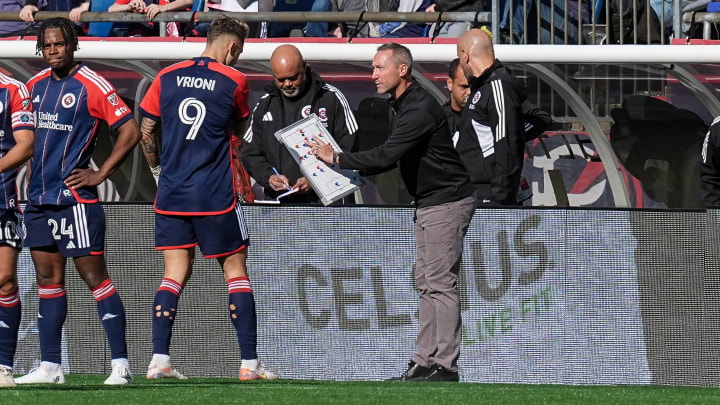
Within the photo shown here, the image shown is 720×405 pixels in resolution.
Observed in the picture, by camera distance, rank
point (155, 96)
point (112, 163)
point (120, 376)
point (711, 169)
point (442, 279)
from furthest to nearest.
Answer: point (711, 169) < point (442, 279) < point (155, 96) < point (112, 163) < point (120, 376)

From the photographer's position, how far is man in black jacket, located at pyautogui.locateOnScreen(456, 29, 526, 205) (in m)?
8.41

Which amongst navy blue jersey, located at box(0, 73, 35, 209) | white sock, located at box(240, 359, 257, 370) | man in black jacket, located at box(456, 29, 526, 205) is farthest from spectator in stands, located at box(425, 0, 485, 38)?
navy blue jersey, located at box(0, 73, 35, 209)

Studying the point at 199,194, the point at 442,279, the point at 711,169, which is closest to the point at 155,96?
the point at 199,194

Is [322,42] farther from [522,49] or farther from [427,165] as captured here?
[427,165]

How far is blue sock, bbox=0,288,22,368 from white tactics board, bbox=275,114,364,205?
1959mm

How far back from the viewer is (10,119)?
6.98 meters

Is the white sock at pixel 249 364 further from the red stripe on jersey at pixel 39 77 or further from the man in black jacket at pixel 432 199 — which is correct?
the red stripe on jersey at pixel 39 77

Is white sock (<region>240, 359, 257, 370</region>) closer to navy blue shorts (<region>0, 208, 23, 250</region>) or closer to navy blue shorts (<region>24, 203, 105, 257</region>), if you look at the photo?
navy blue shorts (<region>24, 203, 105, 257</region>)

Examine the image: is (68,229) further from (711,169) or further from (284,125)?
(711,169)

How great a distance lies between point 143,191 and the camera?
9.63 m

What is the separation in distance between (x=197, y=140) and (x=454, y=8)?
3.82m

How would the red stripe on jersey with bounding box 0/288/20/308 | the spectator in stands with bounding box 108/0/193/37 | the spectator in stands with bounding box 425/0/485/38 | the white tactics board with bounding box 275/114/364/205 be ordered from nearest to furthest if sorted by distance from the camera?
the red stripe on jersey with bounding box 0/288/20/308 < the white tactics board with bounding box 275/114/364/205 < the spectator in stands with bounding box 425/0/485/38 < the spectator in stands with bounding box 108/0/193/37

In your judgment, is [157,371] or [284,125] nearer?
[157,371]

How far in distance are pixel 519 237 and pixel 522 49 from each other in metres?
1.53
